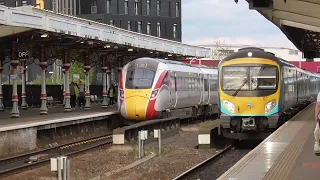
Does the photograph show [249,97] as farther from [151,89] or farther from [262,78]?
[151,89]

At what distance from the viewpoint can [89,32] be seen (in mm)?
26750

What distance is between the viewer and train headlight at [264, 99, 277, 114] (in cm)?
1831

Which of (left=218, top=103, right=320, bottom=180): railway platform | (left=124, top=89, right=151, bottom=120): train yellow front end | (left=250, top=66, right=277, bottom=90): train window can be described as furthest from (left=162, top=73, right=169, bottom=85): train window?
(left=218, top=103, right=320, bottom=180): railway platform

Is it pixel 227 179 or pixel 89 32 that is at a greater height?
pixel 89 32

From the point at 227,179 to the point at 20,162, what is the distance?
30.6 ft

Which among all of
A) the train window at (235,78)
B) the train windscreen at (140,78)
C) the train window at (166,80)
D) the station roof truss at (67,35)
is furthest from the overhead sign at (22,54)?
the train window at (235,78)

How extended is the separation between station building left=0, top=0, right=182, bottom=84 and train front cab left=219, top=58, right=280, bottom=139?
45873mm

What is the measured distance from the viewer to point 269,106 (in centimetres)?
1838

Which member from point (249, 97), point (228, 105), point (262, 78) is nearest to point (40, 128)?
point (228, 105)

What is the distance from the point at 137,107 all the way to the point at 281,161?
43.6ft

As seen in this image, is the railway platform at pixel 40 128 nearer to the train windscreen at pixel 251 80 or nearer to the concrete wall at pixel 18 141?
the concrete wall at pixel 18 141

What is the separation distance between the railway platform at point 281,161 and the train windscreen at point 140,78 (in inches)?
351

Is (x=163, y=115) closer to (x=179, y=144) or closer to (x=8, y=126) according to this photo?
(x=179, y=144)

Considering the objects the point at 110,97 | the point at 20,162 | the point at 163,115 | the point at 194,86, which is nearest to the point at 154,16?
the point at 110,97
